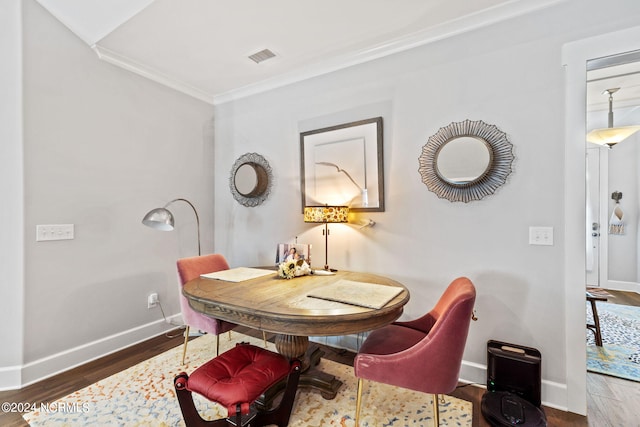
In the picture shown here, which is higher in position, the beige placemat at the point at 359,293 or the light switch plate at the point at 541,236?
the light switch plate at the point at 541,236

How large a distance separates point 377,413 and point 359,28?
106 inches

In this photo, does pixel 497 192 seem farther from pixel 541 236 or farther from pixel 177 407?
pixel 177 407

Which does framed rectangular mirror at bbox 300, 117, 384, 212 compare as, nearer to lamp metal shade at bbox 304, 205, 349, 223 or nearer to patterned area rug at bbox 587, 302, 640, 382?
lamp metal shade at bbox 304, 205, 349, 223

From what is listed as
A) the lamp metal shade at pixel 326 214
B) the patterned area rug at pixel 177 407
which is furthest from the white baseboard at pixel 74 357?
the lamp metal shade at pixel 326 214

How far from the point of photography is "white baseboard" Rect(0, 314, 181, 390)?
6.57ft

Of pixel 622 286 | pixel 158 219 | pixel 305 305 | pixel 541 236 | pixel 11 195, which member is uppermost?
pixel 11 195

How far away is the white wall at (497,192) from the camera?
1.83 m

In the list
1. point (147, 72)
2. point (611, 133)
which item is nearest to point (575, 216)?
point (611, 133)

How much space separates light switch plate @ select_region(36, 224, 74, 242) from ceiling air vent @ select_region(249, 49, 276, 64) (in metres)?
2.10

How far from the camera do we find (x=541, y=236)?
6.13ft

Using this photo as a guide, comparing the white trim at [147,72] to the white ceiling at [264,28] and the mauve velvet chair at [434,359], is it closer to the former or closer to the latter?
the white ceiling at [264,28]

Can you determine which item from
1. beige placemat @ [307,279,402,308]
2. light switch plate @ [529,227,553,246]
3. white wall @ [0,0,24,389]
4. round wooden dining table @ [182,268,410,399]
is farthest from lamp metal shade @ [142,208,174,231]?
light switch plate @ [529,227,553,246]

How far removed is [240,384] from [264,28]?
7.96ft

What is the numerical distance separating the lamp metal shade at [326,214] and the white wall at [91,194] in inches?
65.4
